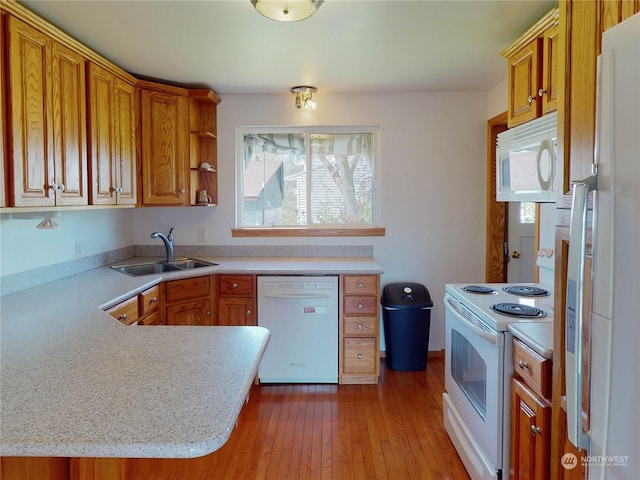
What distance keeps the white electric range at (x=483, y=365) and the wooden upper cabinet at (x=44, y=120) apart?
6.96 ft

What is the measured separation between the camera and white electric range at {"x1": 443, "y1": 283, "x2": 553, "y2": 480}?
1633 millimetres

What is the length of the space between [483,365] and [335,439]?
3.36 ft

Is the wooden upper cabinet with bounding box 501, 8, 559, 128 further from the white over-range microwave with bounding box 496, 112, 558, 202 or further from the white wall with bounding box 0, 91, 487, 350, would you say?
the white wall with bounding box 0, 91, 487, 350

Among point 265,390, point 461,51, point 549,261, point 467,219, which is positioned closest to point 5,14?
point 461,51

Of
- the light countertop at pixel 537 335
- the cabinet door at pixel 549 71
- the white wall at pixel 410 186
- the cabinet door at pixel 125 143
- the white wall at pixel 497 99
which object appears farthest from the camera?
the white wall at pixel 410 186

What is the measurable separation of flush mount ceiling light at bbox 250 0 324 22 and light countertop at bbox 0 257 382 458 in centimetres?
143

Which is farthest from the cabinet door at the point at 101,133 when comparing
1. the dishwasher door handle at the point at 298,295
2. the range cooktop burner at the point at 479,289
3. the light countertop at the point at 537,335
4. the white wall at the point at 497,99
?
the white wall at the point at 497,99

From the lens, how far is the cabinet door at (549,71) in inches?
68.1

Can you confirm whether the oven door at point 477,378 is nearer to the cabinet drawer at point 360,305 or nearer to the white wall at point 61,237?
the cabinet drawer at point 360,305

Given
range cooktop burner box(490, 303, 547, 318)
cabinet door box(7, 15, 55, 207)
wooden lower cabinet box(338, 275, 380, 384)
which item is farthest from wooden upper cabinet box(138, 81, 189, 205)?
range cooktop burner box(490, 303, 547, 318)

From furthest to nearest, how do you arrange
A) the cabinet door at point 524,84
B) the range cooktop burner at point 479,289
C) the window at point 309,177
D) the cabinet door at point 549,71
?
the window at point 309,177, the range cooktop burner at point 479,289, the cabinet door at point 524,84, the cabinet door at point 549,71

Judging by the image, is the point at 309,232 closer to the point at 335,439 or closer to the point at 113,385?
the point at 335,439

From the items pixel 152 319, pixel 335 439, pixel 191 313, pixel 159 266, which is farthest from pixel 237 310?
pixel 335 439

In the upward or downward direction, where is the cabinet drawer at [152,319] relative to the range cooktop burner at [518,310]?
downward
